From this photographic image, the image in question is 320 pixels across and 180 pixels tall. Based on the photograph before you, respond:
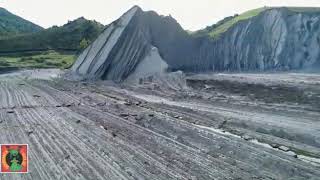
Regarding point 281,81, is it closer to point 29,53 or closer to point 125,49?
point 125,49

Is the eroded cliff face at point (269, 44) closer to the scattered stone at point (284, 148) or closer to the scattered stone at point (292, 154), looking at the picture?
the scattered stone at point (284, 148)

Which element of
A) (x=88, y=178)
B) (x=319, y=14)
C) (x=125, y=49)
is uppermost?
(x=319, y=14)

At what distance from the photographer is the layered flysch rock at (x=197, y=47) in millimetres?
44406

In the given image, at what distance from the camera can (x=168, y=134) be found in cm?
1867

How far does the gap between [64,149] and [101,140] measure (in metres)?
1.99

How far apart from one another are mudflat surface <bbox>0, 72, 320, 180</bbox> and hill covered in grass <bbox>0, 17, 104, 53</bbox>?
58817mm

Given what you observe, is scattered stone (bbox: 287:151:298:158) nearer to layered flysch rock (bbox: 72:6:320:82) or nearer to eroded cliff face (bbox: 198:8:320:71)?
layered flysch rock (bbox: 72:6:320:82)

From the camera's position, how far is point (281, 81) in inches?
1496

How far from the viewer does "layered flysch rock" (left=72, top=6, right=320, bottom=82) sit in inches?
1748

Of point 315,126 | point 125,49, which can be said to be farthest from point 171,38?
point 315,126

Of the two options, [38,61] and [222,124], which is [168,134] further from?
[38,61]

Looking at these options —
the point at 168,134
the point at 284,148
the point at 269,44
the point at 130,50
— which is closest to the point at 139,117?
the point at 168,134

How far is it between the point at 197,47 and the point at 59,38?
5248cm

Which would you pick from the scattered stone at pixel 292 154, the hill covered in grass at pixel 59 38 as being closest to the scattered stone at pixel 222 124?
the scattered stone at pixel 292 154
